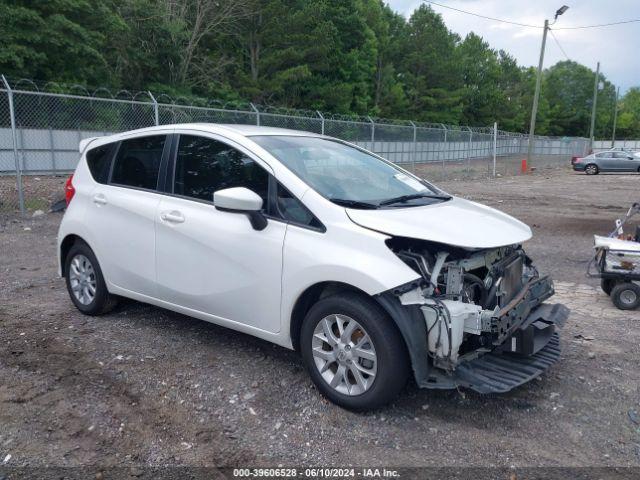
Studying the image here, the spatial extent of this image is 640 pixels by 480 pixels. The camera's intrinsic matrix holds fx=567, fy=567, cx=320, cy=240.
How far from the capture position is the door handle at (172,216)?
4.23 meters

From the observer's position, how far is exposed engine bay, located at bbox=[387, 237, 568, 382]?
3.23 meters

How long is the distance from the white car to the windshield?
0.02 metres

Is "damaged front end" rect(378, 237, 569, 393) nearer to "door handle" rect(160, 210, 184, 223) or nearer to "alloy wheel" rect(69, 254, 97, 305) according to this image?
"door handle" rect(160, 210, 184, 223)

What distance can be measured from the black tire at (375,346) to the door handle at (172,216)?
53.3 inches

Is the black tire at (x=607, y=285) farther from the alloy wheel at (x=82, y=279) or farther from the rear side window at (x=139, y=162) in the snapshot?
the alloy wheel at (x=82, y=279)

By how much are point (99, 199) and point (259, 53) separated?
30905 millimetres

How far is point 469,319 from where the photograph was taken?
325 cm

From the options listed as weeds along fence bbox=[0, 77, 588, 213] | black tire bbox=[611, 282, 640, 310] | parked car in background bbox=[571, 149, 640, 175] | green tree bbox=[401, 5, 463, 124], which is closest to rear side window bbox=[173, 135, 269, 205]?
black tire bbox=[611, 282, 640, 310]

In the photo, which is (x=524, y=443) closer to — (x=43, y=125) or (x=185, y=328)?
(x=185, y=328)

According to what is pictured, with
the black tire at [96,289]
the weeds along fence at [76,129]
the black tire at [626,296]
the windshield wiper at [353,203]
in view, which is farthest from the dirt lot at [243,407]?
the weeds along fence at [76,129]

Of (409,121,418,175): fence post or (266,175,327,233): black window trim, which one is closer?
(266,175,327,233): black window trim

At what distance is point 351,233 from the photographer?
3.42 m

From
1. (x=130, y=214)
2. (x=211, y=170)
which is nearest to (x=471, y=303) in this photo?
(x=211, y=170)

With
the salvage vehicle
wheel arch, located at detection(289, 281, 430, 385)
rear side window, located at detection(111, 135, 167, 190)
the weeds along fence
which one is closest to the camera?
wheel arch, located at detection(289, 281, 430, 385)
